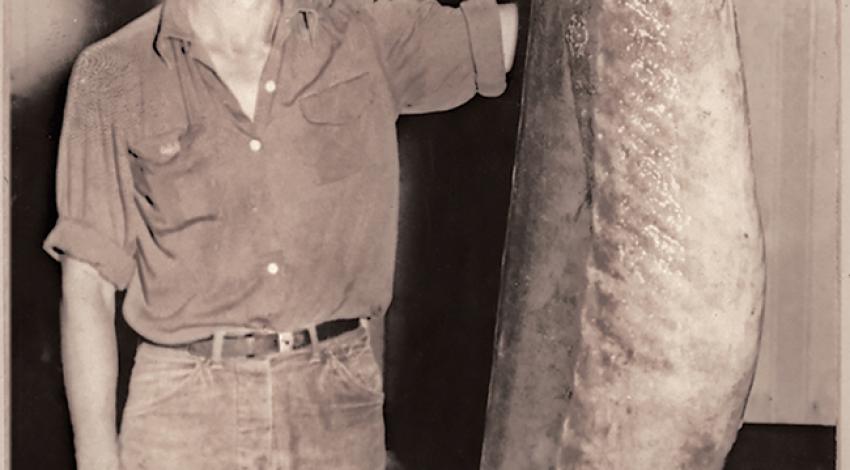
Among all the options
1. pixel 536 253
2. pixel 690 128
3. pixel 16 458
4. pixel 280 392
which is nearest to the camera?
pixel 690 128

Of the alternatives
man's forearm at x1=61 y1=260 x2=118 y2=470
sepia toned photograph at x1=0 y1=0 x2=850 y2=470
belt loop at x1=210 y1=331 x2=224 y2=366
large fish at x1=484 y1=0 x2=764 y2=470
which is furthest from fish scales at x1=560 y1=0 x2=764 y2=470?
man's forearm at x1=61 y1=260 x2=118 y2=470

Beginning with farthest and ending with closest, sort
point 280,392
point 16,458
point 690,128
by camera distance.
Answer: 1. point 16,458
2. point 280,392
3. point 690,128

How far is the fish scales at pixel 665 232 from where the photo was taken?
88 cm

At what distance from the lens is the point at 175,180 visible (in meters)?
1.24

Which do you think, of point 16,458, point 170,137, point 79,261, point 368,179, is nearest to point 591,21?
point 368,179

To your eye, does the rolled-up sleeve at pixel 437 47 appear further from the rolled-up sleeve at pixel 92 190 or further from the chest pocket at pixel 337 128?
the rolled-up sleeve at pixel 92 190

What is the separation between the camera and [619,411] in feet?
2.99

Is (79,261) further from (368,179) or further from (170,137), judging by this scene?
(368,179)

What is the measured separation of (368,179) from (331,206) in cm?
5

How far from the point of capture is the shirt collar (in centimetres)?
124

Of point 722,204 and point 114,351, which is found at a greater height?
point 722,204

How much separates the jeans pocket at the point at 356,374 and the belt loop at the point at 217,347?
107 millimetres

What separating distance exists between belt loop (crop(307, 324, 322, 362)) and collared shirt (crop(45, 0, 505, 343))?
0.01 metres

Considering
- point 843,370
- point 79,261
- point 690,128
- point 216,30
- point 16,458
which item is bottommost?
point 16,458
